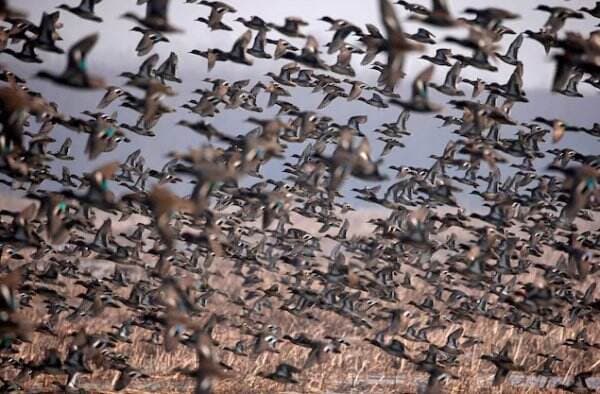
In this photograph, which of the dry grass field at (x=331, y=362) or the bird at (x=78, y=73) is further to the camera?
the dry grass field at (x=331, y=362)

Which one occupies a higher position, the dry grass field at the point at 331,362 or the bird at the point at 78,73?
the bird at the point at 78,73

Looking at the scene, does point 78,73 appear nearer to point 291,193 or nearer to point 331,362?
point 291,193

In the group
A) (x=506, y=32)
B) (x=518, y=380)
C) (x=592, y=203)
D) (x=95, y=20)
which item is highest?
(x=506, y=32)

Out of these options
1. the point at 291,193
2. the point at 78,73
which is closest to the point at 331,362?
the point at 291,193

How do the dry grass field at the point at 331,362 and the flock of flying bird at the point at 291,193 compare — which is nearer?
the flock of flying bird at the point at 291,193

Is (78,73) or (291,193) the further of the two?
(291,193)

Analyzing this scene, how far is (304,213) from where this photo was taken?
1797 centimetres

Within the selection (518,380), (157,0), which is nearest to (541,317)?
(518,380)

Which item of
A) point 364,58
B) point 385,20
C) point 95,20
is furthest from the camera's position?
point 364,58

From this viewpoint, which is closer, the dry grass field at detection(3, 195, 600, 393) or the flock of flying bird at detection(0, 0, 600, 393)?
the flock of flying bird at detection(0, 0, 600, 393)

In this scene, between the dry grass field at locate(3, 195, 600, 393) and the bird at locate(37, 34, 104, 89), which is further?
the dry grass field at locate(3, 195, 600, 393)

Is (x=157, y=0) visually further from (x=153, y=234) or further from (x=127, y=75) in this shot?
(x=153, y=234)

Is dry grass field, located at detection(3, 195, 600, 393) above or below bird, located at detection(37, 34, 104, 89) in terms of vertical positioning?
below

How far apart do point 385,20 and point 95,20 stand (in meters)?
4.44
